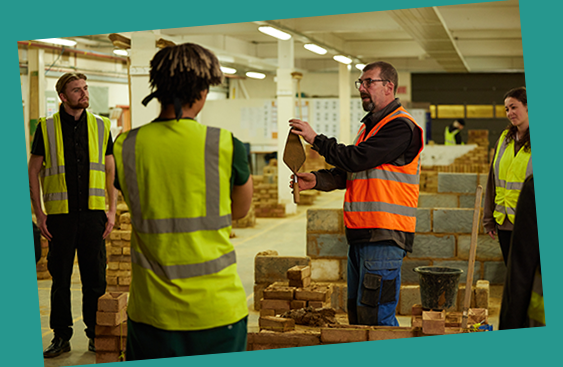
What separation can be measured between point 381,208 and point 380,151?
0.37 meters

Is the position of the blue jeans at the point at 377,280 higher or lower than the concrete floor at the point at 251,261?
higher

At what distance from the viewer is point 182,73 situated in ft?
8.46

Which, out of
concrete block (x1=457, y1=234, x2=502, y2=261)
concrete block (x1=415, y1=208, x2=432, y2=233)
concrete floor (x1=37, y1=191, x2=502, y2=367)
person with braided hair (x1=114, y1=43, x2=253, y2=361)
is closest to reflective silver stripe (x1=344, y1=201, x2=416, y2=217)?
person with braided hair (x1=114, y1=43, x2=253, y2=361)

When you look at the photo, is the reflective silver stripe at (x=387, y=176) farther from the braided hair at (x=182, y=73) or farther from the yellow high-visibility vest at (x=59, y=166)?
the yellow high-visibility vest at (x=59, y=166)

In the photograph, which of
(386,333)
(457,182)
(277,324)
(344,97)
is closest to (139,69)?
(277,324)

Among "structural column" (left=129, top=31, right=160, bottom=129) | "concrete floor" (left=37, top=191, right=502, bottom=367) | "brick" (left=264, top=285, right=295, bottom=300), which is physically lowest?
"concrete floor" (left=37, top=191, right=502, bottom=367)

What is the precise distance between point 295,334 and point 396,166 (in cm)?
151

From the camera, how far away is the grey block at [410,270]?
647 cm

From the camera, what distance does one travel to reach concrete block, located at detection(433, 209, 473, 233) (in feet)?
20.9

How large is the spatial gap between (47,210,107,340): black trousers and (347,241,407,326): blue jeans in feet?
6.34

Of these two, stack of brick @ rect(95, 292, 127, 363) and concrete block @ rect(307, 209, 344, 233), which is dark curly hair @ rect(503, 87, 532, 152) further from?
stack of brick @ rect(95, 292, 127, 363)

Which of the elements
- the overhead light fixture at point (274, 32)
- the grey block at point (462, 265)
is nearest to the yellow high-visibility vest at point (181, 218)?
the grey block at point (462, 265)

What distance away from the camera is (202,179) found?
2531 mm

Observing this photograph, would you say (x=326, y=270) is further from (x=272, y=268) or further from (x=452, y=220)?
(x=452, y=220)
